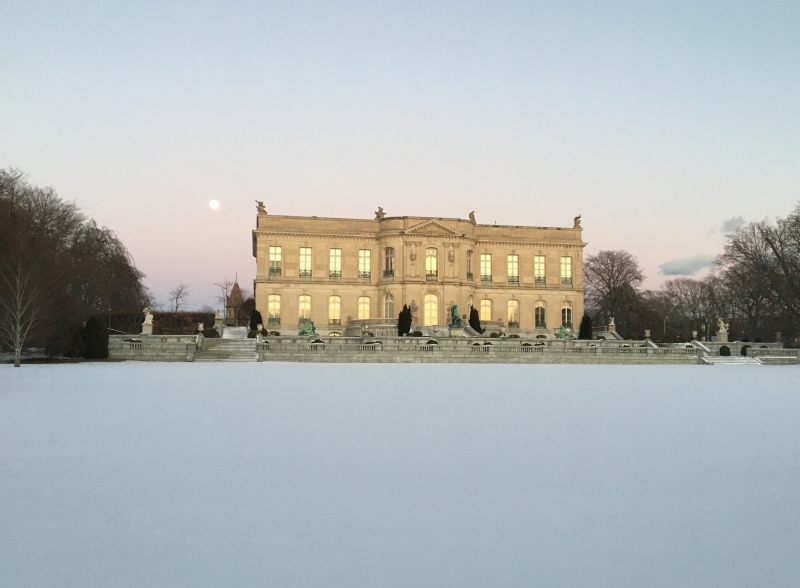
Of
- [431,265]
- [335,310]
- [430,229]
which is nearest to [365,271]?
[335,310]

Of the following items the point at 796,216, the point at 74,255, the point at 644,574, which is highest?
the point at 796,216

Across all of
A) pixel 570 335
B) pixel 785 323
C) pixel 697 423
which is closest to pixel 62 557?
pixel 697 423

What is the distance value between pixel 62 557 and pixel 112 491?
1.58 meters

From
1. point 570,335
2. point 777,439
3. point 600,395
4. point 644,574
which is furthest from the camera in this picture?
point 570,335

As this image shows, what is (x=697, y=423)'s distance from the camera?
10352 mm

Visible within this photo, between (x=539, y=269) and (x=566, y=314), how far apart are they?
3933 millimetres

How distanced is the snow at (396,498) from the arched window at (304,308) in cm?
3433

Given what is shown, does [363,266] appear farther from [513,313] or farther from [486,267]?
[513,313]

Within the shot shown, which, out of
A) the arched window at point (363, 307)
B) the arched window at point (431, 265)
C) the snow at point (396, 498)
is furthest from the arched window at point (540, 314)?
the snow at point (396, 498)

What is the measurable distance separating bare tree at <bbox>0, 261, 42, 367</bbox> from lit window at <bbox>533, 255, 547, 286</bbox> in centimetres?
3322

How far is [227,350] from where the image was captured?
32.5 m

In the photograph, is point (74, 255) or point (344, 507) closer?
point (344, 507)

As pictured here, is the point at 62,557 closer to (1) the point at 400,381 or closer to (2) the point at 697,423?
(2) the point at 697,423

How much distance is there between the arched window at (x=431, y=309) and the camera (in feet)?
150
